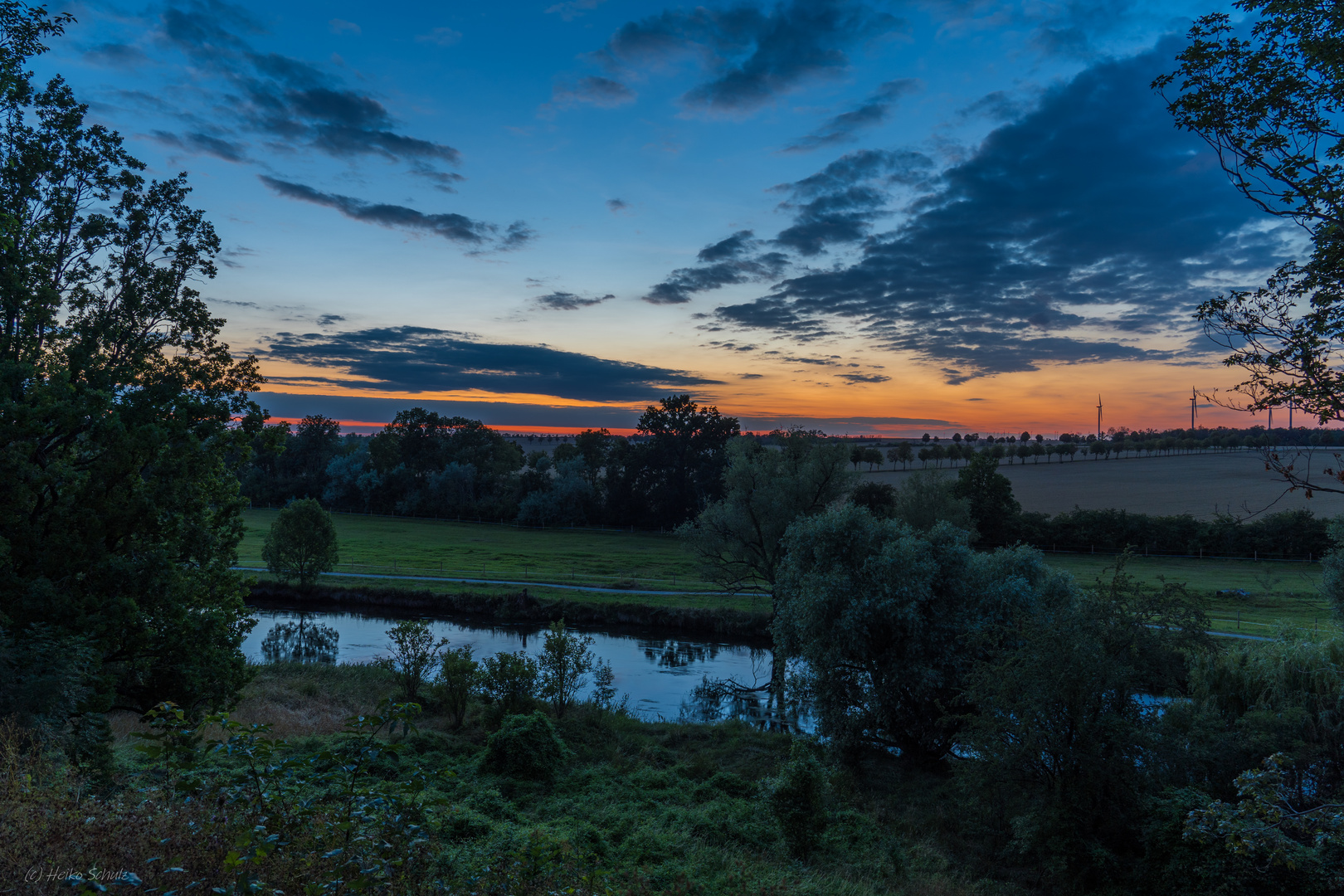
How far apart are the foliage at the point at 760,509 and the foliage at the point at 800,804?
71.4 ft

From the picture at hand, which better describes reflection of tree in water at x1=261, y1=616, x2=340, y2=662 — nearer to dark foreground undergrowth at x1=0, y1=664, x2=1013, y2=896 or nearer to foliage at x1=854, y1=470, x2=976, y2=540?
dark foreground undergrowth at x1=0, y1=664, x2=1013, y2=896

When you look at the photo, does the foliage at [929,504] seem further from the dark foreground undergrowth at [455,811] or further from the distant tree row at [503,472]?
the dark foreground undergrowth at [455,811]

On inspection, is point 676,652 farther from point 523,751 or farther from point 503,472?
point 503,472

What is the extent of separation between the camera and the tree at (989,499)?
62875mm

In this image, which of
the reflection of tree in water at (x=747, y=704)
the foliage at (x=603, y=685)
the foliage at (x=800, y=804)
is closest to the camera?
the foliage at (x=800, y=804)

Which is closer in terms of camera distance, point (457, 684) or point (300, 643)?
point (457, 684)

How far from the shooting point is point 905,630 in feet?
69.1

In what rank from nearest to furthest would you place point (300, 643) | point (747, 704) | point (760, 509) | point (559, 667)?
point (559, 667), point (747, 704), point (760, 509), point (300, 643)

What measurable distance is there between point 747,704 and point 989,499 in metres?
45.5

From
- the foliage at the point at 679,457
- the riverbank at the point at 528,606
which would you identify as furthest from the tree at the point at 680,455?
the riverbank at the point at 528,606

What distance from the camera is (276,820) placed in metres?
5.59

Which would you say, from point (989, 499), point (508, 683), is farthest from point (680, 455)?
point (508, 683)

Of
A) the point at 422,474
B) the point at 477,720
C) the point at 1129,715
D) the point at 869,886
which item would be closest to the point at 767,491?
the point at 477,720

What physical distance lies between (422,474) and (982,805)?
96204mm
